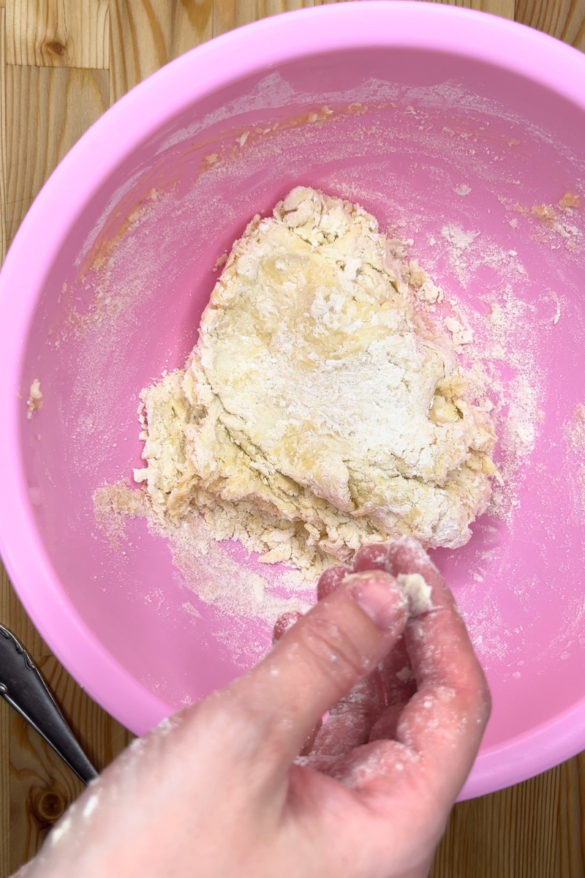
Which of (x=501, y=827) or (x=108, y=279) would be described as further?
(x=501, y=827)

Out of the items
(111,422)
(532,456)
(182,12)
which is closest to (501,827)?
(532,456)

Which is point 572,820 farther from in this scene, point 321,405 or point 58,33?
point 58,33

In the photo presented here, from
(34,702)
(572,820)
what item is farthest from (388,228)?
(572,820)

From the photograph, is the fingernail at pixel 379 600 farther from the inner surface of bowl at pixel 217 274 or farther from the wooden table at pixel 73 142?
the wooden table at pixel 73 142

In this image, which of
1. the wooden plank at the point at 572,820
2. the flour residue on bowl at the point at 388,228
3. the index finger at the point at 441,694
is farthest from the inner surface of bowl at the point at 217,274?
the wooden plank at the point at 572,820

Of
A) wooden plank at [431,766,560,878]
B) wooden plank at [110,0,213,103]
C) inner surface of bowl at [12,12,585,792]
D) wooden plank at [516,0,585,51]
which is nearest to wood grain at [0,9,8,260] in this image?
wooden plank at [110,0,213,103]

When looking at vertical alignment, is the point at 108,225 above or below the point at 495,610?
above

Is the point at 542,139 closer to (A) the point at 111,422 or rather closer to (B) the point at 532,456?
(B) the point at 532,456
